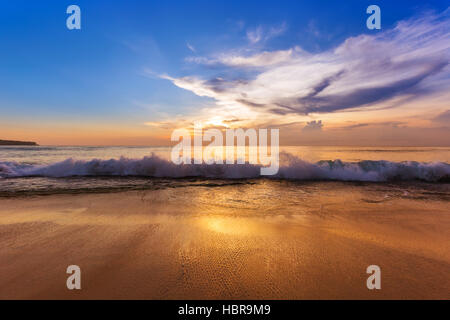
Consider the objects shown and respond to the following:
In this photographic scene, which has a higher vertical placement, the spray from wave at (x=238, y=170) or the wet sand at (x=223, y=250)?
the spray from wave at (x=238, y=170)

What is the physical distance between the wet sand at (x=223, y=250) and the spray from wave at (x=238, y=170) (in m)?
5.63

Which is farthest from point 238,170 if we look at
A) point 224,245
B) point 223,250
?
point 223,250

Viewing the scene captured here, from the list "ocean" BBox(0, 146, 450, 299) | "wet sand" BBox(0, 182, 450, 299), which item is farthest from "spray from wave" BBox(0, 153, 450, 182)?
"wet sand" BBox(0, 182, 450, 299)

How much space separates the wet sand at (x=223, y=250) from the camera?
207cm

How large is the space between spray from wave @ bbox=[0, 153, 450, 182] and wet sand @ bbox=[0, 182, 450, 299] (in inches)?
222

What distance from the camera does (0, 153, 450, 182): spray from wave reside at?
1061 centimetres

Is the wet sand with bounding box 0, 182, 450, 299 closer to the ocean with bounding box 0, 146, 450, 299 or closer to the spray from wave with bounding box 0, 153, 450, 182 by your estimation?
the ocean with bounding box 0, 146, 450, 299

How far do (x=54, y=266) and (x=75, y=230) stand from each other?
122 centimetres

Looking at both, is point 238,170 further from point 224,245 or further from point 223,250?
point 223,250

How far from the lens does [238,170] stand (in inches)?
454

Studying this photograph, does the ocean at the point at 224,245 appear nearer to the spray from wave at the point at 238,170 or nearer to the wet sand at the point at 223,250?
the wet sand at the point at 223,250

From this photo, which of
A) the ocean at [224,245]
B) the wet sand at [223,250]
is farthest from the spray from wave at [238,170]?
the wet sand at [223,250]

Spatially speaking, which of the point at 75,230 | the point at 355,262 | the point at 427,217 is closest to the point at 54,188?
the point at 75,230
